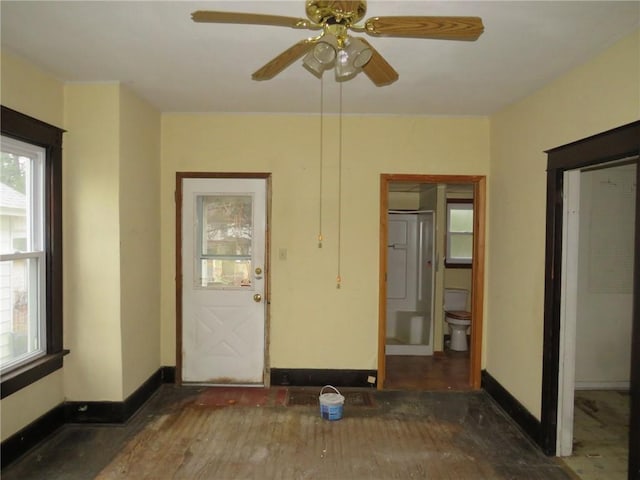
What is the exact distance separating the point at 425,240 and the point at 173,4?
3869 millimetres

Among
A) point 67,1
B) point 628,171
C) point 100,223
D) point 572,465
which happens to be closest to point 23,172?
point 100,223

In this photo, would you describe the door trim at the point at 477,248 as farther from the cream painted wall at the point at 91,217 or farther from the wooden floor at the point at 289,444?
the cream painted wall at the point at 91,217

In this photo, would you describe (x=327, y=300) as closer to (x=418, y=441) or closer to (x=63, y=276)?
(x=418, y=441)

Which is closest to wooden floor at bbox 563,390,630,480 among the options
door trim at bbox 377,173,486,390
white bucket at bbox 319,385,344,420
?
door trim at bbox 377,173,486,390

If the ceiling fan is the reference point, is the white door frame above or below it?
below

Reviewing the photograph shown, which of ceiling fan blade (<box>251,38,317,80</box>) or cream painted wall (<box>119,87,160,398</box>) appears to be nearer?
ceiling fan blade (<box>251,38,317,80</box>)

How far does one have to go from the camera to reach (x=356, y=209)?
11.8 feet

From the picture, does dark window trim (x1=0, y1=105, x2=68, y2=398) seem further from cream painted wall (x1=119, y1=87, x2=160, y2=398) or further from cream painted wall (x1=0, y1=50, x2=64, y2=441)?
cream painted wall (x1=119, y1=87, x2=160, y2=398)

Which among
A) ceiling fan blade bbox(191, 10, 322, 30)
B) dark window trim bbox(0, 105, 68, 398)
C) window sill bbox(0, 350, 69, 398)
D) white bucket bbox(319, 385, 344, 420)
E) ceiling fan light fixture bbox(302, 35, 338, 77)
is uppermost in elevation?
ceiling fan blade bbox(191, 10, 322, 30)

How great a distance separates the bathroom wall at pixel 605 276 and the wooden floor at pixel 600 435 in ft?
0.82

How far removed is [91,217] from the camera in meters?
2.85

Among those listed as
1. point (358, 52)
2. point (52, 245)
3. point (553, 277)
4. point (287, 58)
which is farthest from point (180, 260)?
point (553, 277)

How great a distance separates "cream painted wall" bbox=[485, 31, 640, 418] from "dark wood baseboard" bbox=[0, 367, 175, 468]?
298 cm

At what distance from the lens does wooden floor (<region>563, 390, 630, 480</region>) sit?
249 cm
